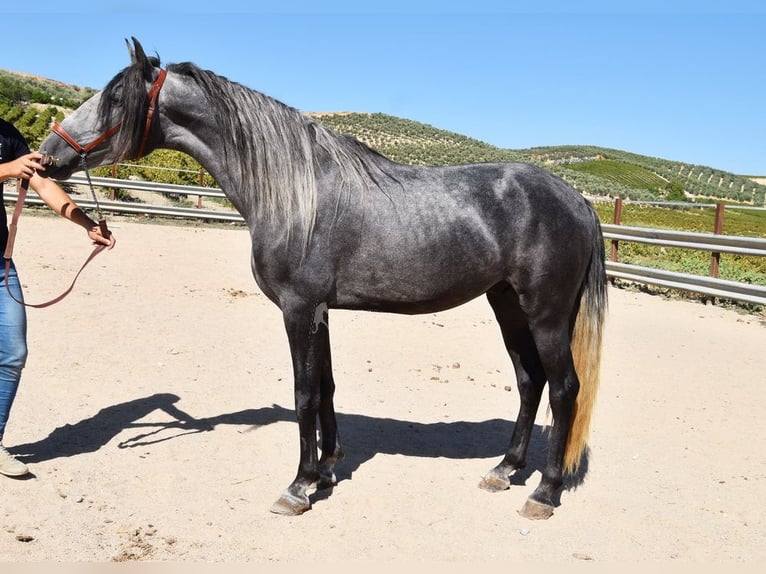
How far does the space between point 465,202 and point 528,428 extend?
58.9 inches

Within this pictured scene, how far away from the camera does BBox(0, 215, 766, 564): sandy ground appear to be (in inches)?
124

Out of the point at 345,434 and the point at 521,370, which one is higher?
the point at 521,370

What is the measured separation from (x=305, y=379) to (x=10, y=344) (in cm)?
163

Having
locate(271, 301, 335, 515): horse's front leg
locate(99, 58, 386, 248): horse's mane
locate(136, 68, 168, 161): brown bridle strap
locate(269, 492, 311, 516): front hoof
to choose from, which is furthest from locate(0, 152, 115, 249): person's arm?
locate(269, 492, 311, 516): front hoof

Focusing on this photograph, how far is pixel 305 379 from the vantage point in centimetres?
344

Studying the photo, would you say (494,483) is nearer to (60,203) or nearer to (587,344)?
(587,344)

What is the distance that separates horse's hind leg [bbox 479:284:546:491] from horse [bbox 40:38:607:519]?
0.33 m

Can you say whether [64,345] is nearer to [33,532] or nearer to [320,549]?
[33,532]

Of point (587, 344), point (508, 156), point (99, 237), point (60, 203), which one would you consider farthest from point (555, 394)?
point (508, 156)

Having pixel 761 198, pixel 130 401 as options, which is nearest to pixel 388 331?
pixel 130 401

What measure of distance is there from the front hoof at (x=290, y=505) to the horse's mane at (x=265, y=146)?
1.38m

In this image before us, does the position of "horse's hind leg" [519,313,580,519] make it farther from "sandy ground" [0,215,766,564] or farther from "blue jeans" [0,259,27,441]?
"blue jeans" [0,259,27,441]

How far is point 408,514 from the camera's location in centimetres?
343

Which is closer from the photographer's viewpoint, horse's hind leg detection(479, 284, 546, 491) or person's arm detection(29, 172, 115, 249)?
person's arm detection(29, 172, 115, 249)
